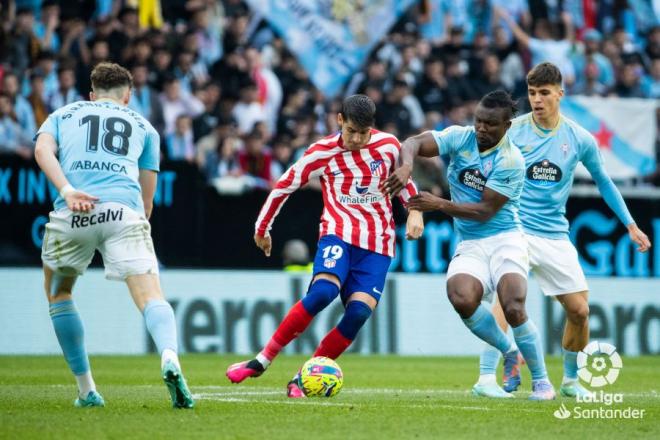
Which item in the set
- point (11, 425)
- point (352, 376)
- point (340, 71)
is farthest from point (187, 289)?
point (11, 425)

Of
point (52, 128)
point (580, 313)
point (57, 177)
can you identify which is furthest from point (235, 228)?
point (57, 177)

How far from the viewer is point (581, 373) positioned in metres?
10.4

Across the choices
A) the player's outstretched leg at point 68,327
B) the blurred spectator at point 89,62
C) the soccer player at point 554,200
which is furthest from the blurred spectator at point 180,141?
the player's outstretched leg at point 68,327

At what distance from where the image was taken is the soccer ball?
912cm

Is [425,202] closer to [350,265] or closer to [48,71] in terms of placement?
[350,265]

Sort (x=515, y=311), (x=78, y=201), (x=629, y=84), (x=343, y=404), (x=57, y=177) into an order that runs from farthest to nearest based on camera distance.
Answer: (x=629, y=84) < (x=515, y=311) < (x=343, y=404) < (x=57, y=177) < (x=78, y=201)

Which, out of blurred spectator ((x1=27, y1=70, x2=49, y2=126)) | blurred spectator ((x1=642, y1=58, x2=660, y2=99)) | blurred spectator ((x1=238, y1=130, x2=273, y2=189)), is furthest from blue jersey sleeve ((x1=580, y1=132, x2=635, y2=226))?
blurred spectator ((x1=642, y1=58, x2=660, y2=99))

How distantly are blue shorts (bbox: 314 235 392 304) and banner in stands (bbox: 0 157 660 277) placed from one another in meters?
6.26

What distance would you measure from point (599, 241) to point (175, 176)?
6239 millimetres

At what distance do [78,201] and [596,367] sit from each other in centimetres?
585

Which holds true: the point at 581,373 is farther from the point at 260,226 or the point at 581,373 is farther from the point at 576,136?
the point at 260,226

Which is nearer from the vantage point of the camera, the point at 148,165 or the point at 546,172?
the point at 148,165

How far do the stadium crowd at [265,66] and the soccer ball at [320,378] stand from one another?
7.12m

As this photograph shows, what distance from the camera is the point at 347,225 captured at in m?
9.65
